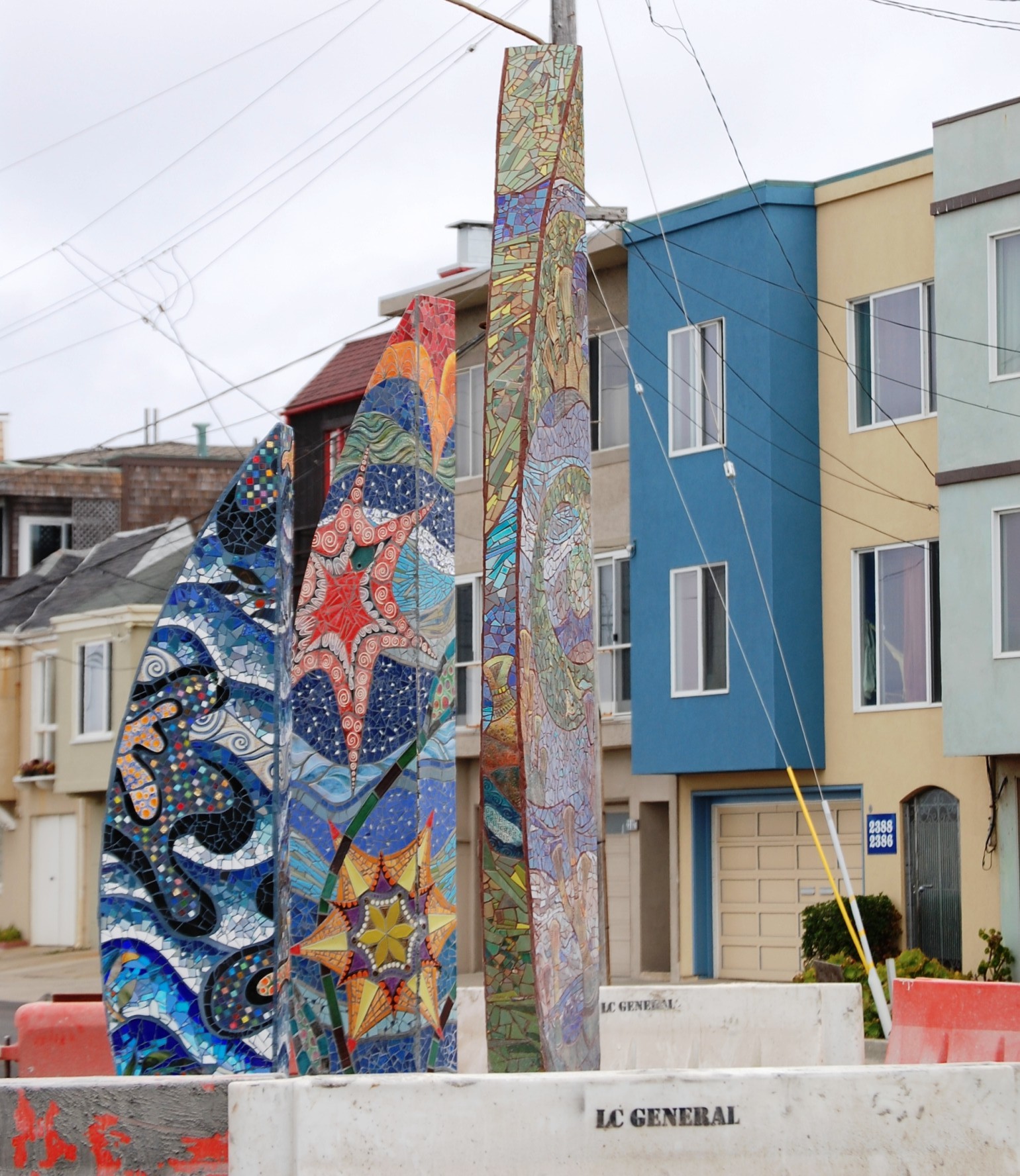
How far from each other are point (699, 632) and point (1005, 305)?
5925mm

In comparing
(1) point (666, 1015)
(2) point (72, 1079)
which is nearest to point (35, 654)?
(1) point (666, 1015)

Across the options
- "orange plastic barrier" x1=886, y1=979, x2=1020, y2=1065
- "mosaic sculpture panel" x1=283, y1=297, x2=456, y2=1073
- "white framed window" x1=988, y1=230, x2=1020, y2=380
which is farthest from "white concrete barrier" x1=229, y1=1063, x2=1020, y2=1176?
"white framed window" x1=988, y1=230, x2=1020, y2=380

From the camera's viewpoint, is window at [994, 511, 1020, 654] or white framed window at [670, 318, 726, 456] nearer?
window at [994, 511, 1020, 654]

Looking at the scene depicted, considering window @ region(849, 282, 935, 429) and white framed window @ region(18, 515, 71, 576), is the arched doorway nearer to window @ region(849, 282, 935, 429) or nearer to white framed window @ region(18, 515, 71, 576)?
window @ region(849, 282, 935, 429)

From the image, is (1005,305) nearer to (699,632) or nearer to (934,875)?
(699,632)

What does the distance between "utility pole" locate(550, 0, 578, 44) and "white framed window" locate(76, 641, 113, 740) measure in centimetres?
2530

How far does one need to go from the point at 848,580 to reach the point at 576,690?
1465cm

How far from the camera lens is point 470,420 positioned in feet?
103

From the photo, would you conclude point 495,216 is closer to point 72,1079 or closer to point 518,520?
point 518,520

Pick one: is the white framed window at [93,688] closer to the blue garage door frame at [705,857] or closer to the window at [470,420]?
the window at [470,420]

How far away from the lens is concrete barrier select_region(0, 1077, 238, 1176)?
29.3 ft

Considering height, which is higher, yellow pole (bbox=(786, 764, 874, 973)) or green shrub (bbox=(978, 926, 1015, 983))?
→ yellow pole (bbox=(786, 764, 874, 973))

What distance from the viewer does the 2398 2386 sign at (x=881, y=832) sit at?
23.7 meters

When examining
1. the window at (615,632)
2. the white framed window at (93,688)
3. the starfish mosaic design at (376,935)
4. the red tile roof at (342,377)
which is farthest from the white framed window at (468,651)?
the starfish mosaic design at (376,935)
